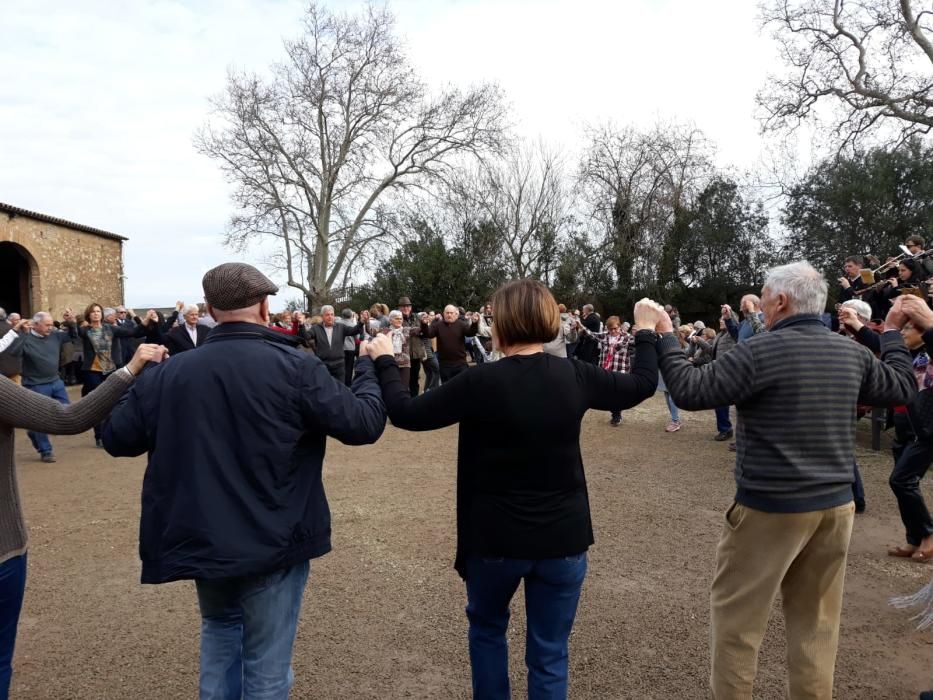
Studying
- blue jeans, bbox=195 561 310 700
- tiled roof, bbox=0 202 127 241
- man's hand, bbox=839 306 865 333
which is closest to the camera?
blue jeans, bbox=195 561 310 700

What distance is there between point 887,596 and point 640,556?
1520mm

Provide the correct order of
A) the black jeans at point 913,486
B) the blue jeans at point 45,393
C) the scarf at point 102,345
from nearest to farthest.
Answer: the black jeans at point 913,486
the blue jeans at point 45,393
the scarf at point 102,345

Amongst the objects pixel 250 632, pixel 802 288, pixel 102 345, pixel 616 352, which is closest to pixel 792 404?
pixel 802 288

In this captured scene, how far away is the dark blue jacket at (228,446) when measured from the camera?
2002 mm

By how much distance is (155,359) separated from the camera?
7.73 feet

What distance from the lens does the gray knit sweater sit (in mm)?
2211

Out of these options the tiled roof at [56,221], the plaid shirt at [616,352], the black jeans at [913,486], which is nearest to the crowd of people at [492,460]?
the black jeans at [913,486]

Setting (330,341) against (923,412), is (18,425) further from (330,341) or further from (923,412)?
(330,341)

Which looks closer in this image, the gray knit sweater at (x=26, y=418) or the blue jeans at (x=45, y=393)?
the gray knit sweater at (x=26, y=418)

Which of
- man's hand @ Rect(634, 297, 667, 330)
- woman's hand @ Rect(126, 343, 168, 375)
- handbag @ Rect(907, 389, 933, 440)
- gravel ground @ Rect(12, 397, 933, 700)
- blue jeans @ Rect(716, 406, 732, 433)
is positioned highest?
man's hand @ Rect(634, 297, 667, 330)

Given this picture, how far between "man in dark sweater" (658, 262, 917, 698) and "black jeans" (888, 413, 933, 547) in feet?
7.51

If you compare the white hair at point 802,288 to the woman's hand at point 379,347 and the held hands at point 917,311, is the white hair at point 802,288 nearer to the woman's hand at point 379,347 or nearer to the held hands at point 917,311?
the held hands at point 917,311

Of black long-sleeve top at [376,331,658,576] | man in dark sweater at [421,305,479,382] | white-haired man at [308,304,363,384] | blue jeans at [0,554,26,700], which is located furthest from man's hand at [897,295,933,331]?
white-haired man at [308,304,363,384]

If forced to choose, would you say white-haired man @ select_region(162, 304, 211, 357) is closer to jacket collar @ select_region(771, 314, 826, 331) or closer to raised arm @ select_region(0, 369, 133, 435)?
raised arm @ select_region(0, 369, 133, 435)
